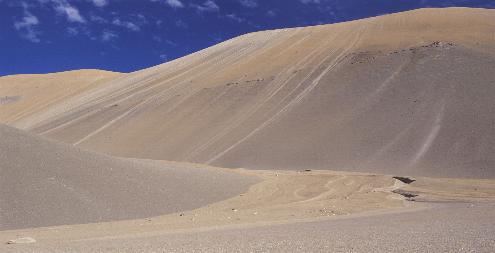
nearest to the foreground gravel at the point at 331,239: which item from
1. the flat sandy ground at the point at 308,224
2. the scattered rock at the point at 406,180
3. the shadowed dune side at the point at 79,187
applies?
the flat sandy ground at the point at 308,224

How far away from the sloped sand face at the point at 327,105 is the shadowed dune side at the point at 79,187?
9.27m

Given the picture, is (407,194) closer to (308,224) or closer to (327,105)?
(308,224)

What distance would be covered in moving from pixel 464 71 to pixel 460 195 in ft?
50.5

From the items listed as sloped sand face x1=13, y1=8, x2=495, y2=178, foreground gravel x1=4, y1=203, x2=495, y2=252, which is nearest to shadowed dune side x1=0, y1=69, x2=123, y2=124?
sloped sand face x1=13, y1=8, x2=495, y2=178

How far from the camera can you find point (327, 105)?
29.2m

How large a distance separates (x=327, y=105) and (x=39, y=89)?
140 ft

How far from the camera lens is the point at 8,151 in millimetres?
13305

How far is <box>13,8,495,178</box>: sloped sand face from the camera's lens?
23609mm

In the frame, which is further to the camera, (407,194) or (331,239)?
(407,194)

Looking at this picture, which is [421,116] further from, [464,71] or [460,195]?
[460,195]

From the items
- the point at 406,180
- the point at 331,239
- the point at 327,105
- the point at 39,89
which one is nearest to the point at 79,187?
the point at 331,239

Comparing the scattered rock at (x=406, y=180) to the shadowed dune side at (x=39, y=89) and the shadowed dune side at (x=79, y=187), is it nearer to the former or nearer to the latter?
the shadowed dune side at (x=79, y=187)

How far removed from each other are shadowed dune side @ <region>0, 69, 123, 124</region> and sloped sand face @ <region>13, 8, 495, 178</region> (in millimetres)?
6784

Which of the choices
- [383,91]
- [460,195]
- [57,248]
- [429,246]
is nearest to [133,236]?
[57,248]
